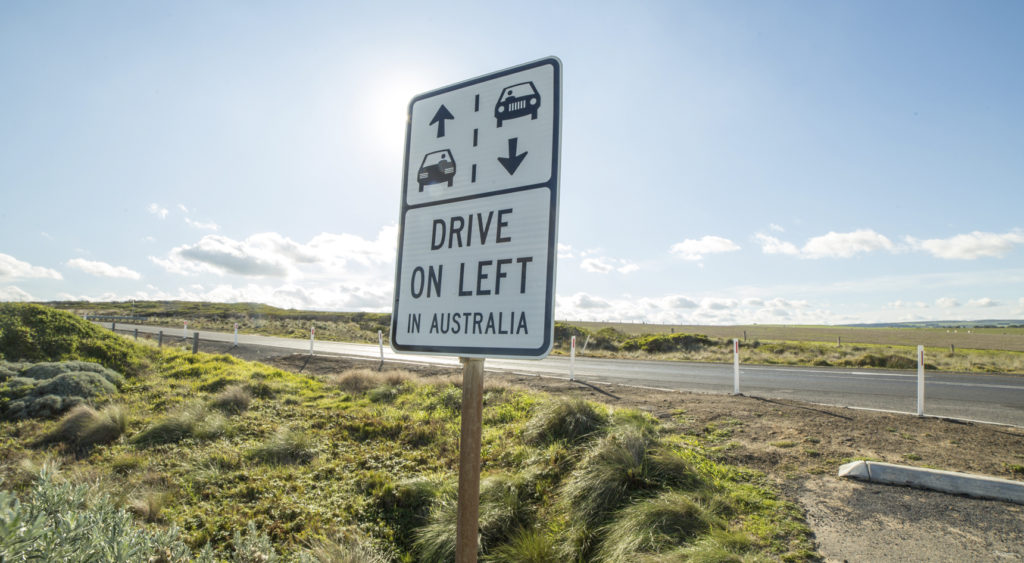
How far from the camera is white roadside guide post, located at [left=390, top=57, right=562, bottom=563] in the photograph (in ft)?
5.39

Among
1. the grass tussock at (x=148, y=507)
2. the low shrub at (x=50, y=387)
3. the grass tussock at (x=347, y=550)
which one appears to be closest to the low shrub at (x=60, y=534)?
the grass tussock at (x=347, y=550)

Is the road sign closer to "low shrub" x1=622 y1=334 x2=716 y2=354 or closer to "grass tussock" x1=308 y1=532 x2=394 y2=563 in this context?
"grass tussock" x1=308 y1=532 x2=394 y2=563

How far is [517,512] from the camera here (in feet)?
13.5

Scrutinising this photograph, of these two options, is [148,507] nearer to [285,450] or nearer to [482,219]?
[285,450]

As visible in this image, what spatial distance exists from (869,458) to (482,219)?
5213 mm

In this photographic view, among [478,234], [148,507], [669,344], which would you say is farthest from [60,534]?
[669,344]

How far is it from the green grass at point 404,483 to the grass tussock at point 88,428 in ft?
0.20

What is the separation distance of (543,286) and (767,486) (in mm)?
3924

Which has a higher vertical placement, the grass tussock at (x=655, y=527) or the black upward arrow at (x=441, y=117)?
the black upward arrow at (x=441, y=117)

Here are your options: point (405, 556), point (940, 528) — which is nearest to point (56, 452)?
point (405, 556)

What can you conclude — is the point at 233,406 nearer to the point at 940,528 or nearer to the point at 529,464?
the point at 529,464

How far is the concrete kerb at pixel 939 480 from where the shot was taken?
153 inches

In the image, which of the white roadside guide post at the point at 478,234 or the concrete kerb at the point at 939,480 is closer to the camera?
the white roadside guide post at the point at 478,234

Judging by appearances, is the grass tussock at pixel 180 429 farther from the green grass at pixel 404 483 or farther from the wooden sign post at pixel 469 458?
the wooden sign post at pixel 469 458
